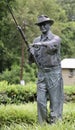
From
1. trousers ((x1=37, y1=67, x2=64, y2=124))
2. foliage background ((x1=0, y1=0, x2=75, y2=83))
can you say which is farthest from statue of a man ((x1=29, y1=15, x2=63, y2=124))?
foliage background ((x1=0, y1=0, x2=75, y2=83))

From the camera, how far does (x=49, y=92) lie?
9680 millimetres

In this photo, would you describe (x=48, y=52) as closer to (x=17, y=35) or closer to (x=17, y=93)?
(x=17, y=93)

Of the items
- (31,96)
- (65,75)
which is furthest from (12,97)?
(65,75)

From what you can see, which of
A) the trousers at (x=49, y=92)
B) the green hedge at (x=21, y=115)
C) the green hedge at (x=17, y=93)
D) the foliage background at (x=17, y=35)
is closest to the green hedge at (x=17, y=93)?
the green hedge at (x=17, y=93)

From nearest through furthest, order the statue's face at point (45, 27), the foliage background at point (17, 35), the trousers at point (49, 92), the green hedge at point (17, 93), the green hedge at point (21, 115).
A: the trousers at point (49, 92) → the statue's face at point (45, 27) → the green hedge at point (21, 115) → the green hedge at point (17, 93) → the foliage background at point (17, 35)

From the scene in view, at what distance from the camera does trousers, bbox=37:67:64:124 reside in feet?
31.5

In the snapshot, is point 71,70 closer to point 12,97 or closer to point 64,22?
point 64,22

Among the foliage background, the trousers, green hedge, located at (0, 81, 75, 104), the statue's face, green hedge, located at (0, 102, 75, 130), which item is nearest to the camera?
the trousers

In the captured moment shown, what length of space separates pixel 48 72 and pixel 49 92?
1.35 ft

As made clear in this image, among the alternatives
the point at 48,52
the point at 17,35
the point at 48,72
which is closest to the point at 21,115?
→ the point at 48,72

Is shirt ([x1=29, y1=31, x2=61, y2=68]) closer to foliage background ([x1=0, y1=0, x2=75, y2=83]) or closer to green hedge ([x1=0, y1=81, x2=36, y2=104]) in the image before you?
green hedge ([x1=0, y1=81, x2=36, y2=104])

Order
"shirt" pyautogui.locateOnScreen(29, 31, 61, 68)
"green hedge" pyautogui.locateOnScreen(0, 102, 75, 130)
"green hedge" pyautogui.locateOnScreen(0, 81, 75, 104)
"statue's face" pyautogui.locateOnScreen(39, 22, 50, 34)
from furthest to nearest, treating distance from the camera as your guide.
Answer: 1. "green hedge" pyautogui.locateOnScreen(0, 81, 75, 104)
2. "green hedge" pyautogui.locateOnScreen(0, 102, 75, 130)
3. "statue's face" pyautogui.locateOnScreen(39, 22, 50, 34)
4. "shirt" pyautogui.locateOnScreen(29, 31, 61, 68)

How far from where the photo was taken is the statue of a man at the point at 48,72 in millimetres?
9547

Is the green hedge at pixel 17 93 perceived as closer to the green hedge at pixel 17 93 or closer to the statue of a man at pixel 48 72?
the green hedge at pixel 17 93
